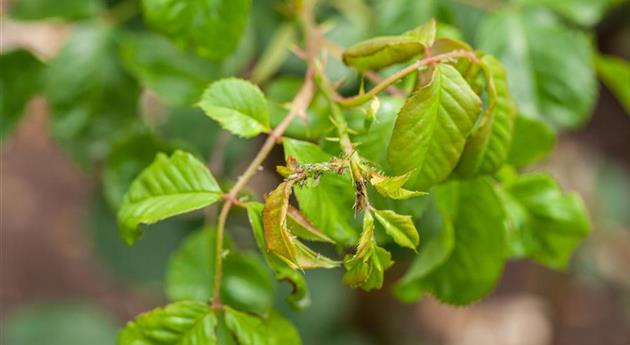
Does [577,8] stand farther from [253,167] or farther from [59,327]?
[59,327]

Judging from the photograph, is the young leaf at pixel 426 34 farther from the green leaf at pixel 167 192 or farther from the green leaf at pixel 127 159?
the green leaf at pixel 127 159

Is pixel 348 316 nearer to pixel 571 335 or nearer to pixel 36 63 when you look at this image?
pixel 571 335

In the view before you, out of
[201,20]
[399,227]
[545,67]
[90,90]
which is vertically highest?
[90,90]

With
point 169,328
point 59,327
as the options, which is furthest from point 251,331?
point 59,327

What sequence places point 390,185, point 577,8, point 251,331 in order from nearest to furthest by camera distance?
point 390,185
point 251,331
point 577,8

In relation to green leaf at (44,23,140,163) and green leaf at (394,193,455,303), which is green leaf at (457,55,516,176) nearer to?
green leaf at (394,193,455,303)

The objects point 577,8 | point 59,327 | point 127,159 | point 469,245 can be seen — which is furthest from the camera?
point 59,327

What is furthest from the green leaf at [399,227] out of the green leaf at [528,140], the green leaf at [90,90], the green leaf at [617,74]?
the green leaf at [617,74]
